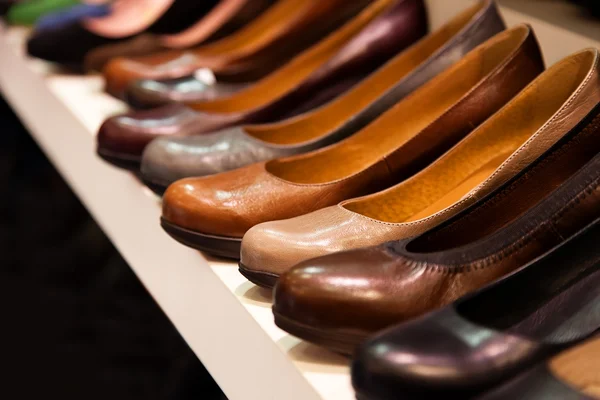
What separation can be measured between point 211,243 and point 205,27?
0.68 m

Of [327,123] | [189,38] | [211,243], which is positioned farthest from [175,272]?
[189,38]

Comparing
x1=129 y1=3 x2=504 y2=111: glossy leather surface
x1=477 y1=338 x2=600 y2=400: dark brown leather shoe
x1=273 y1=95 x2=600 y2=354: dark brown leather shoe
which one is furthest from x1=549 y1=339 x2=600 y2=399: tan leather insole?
x1=129 y1=3 x2=504 y2=111: glossy leather surface

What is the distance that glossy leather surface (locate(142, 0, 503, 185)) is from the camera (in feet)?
2.87

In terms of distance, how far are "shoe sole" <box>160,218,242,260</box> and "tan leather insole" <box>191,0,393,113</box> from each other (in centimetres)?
32

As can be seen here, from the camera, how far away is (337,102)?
38.3 inches

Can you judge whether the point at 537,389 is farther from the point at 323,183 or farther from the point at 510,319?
the point at 323,183

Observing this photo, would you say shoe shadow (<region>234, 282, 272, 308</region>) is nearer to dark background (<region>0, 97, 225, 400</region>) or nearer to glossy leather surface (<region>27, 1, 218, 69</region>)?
dark background (<region>0, 97, 225, 400</region>)

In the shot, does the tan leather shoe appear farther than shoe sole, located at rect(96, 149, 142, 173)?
No

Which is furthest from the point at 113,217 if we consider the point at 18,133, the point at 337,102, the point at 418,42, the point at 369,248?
the point at 18,133

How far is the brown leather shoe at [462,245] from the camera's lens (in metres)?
0.59

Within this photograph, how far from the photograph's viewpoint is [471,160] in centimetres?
77

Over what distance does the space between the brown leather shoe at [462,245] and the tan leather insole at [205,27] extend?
715 millimetres

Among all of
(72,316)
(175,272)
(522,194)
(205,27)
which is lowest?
(72,316)

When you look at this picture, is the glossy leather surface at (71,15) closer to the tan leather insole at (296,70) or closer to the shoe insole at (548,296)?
the tan leather insole at (296,70)
